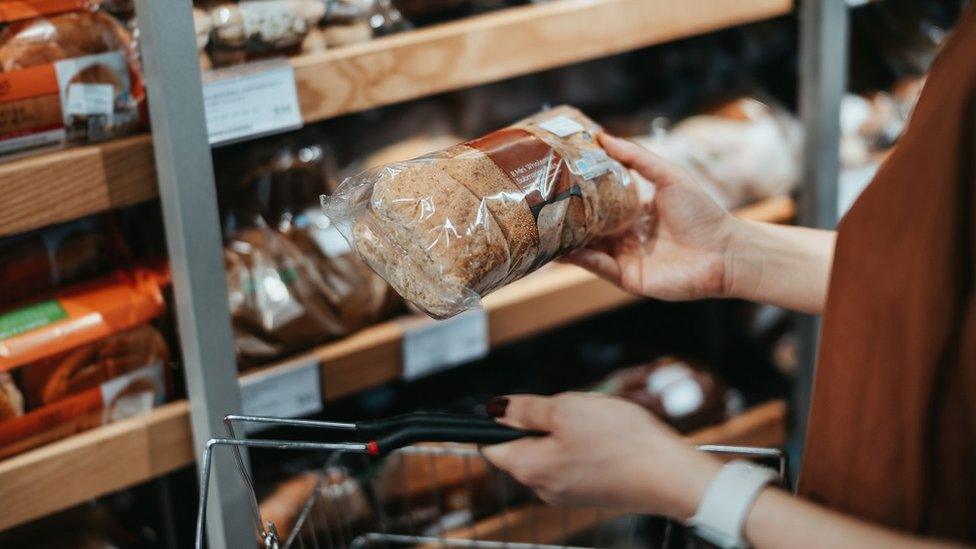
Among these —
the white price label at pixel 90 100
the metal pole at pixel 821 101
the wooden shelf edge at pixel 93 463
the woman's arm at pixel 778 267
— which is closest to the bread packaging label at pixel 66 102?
the white price label at pixel 90 100

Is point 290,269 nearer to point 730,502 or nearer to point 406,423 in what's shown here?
point 406,423

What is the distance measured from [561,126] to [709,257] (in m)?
0.26

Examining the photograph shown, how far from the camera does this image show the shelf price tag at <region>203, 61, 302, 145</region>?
46.6 inches

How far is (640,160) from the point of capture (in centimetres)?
117

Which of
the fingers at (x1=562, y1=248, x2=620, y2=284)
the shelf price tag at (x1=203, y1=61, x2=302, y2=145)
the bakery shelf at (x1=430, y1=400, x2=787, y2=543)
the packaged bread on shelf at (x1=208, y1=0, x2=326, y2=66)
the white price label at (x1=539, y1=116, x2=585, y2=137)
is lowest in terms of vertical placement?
the bakery shelf at (x1=430, y1=400, x2=787, y2=543)

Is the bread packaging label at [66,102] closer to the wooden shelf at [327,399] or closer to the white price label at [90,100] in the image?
the white price label at [90,100]

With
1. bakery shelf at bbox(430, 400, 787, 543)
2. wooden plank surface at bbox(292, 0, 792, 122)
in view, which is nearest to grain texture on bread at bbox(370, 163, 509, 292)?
wooden plank surface at bbox(292, 0, 792, 122)

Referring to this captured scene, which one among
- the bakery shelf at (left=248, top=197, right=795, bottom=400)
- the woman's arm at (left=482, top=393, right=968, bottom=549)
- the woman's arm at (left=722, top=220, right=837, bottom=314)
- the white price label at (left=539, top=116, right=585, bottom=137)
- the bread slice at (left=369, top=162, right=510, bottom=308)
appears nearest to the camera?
the woman's arm at (left=482, top=393, right=968, bottom=549)

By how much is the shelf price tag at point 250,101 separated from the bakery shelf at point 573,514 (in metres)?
0.70

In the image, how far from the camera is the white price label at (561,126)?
1073mm

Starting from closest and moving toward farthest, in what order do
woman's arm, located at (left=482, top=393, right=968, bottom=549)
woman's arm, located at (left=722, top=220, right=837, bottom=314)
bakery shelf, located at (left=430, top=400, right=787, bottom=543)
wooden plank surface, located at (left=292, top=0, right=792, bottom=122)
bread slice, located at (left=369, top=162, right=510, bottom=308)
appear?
woman's arm, located at (left=482, top=393, right=968, bottom=549) < bread slice, located at (left=369, top=162, right=510, bottom=308) < woman's arm, located at (left=722, top=220, right=837, bottom=314) < wooden plank surface, located at (left=292, top=0, right=792, bottom=122) < bakery shelf, located at (left=430, top=400, right=787, bottom=543)

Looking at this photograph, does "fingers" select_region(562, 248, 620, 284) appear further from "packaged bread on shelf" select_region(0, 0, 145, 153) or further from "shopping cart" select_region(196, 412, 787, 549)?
"packaged bread on shelf" select_region(0, 0, 145, 153)

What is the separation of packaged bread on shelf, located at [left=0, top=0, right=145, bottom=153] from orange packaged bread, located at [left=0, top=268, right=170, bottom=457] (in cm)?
20

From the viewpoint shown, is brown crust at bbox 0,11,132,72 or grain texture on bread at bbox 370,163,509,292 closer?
grain texture on bread at bbox 370,163,509,292
